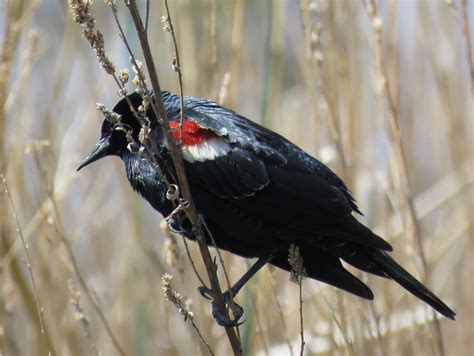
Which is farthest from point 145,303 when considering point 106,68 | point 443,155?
point 106,68

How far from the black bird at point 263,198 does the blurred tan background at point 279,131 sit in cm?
20

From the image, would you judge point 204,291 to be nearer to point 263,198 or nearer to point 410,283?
point 263,198

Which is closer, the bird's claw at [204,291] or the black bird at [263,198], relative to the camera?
the bird's claw at [204,291]

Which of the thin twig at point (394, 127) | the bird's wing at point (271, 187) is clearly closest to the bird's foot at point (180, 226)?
the bird's wing at point (271, 187)

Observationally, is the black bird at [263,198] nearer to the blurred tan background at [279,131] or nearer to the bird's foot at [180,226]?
the bird's foot at [180,226]

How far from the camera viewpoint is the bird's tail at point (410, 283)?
215cm

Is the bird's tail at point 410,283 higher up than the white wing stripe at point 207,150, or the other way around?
the white wing stripe at point 207,150

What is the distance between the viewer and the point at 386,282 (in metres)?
3.08

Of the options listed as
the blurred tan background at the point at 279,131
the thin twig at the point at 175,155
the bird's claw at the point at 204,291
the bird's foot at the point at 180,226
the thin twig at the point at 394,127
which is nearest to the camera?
the thin twig at the point at 175,155

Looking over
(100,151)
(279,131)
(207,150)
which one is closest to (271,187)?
(207,150)

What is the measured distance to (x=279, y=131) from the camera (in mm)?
3346

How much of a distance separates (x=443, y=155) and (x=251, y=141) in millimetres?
1832

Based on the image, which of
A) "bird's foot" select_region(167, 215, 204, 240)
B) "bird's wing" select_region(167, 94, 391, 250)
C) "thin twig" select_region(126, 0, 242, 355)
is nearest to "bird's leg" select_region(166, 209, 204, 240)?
"bird's foot" select_region(167, 215, 204, 240)

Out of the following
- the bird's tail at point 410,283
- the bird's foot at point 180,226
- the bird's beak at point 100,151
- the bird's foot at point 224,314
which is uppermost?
the bird's beak at point 100,151
